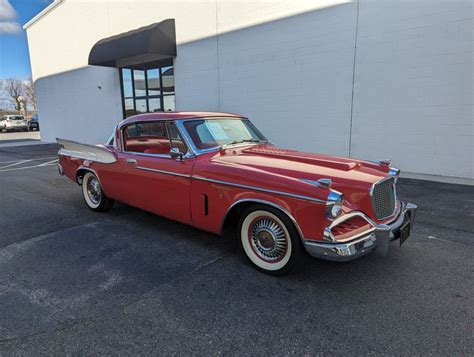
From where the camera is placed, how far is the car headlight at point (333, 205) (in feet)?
8.97

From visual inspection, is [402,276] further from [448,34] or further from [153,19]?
[153,19]

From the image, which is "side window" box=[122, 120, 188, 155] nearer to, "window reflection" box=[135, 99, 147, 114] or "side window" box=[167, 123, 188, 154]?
"side window" box=[167, 123, 188, 154]

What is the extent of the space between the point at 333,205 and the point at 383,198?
0.83 metres

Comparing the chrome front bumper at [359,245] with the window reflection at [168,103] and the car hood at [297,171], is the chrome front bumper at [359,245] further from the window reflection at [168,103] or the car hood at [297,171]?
the window reflection at [168,103]

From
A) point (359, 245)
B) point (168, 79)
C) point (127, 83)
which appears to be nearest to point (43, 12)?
point (127, 83)

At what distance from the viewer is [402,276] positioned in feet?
10.5

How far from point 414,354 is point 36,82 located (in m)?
24.8

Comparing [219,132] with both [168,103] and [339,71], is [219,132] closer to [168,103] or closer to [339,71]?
[339,71]

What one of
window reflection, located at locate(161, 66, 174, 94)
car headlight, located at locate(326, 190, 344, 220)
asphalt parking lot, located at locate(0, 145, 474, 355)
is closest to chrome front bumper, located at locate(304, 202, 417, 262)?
car headlight, located at locate(326, 190, 344, 220)

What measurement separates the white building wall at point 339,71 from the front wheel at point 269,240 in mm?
6278

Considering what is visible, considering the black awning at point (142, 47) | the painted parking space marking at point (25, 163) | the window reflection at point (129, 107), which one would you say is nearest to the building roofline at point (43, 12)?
the black awning at point (142, 47)

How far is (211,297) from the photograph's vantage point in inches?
113

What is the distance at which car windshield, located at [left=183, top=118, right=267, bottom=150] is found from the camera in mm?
4020

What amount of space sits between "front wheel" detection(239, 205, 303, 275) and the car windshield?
1173 millimetres
